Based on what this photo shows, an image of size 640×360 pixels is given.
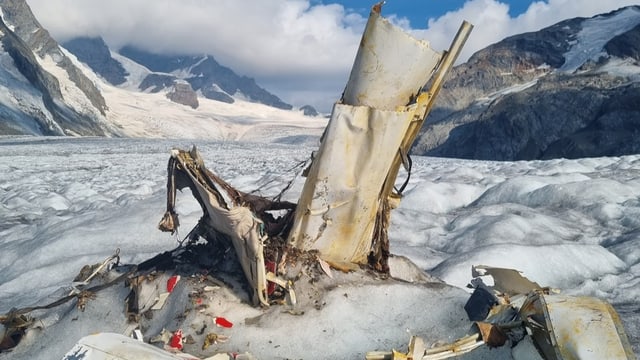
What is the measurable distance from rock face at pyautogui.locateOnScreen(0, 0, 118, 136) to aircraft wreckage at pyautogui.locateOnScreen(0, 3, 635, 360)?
140 ft

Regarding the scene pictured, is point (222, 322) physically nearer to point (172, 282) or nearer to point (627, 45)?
point (172, 282)

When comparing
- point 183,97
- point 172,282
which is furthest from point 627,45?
point 183,97

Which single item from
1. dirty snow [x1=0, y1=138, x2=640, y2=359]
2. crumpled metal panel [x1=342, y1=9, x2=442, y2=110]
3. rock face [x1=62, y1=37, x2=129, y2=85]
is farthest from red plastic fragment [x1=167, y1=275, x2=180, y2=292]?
rock face [x1=62, y1=37, x2=129, y2=85]

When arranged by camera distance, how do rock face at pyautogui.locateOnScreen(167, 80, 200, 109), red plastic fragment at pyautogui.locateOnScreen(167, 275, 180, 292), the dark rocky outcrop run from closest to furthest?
red plastic fragment at pyautogui.locateOnScreen(167, 275, 180, 292)
the dark rocky outcrop
rock face at pyautogui.locateOnScreen(167, 80, 200, 109)

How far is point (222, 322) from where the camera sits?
2.57m

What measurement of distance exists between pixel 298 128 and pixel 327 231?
3049 inches

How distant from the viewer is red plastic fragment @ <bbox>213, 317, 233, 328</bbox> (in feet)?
8.39

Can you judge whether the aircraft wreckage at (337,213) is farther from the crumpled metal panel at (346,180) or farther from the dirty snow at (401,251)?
the dirty snow at (401,251)

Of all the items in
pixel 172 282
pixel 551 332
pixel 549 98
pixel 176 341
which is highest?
pixel 549 98

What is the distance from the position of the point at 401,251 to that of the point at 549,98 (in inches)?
1713

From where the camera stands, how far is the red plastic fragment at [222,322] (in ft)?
8.39

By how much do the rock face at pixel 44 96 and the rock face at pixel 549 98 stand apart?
120ft

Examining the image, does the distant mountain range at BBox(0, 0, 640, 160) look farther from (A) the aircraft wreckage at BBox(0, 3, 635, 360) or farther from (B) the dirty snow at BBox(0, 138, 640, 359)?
(A) the aircraft wreckage at BBox(0, 3, 635, 360)

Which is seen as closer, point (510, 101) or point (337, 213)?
point (337, 213)
